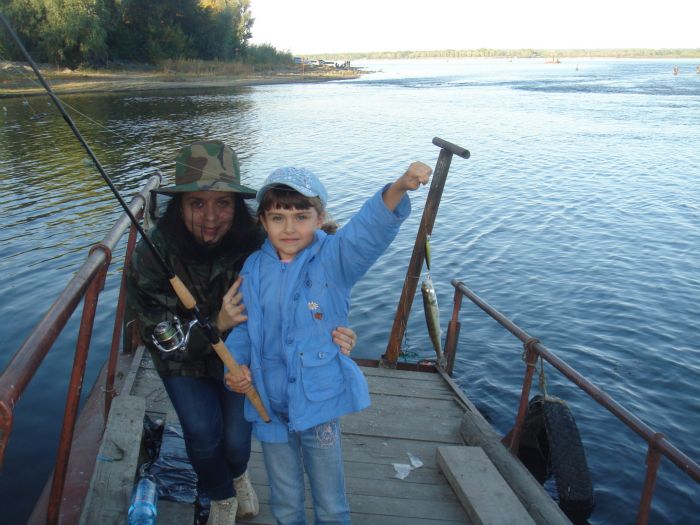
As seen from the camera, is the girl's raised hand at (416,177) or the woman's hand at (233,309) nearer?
the girl's raised hand at (416,177)

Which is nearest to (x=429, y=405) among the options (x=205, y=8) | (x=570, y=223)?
(x=570, y=223)

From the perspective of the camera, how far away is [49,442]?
6.45 metres

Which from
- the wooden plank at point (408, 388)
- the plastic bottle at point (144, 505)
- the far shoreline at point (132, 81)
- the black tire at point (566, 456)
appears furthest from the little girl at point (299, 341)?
the far shoreline at point (132, 81)

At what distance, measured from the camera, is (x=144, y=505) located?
2.80 m

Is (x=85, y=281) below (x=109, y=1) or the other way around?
below

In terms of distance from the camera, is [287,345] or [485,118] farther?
[485,118]

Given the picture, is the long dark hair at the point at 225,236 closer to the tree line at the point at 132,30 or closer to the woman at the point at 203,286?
the woman at the point at 203,286

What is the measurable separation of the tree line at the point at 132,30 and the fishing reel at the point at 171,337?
123ft

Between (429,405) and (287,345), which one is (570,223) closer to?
(429,405)

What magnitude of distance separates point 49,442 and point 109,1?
5850cm

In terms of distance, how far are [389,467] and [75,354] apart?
2.28 metres

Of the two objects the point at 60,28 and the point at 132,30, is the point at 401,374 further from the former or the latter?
the point at 132,30

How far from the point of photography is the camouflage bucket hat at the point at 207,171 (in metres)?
2.70

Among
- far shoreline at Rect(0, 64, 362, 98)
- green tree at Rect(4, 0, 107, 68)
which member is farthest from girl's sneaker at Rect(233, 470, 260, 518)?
green tree at Rect(4, 0, 107, 68)
